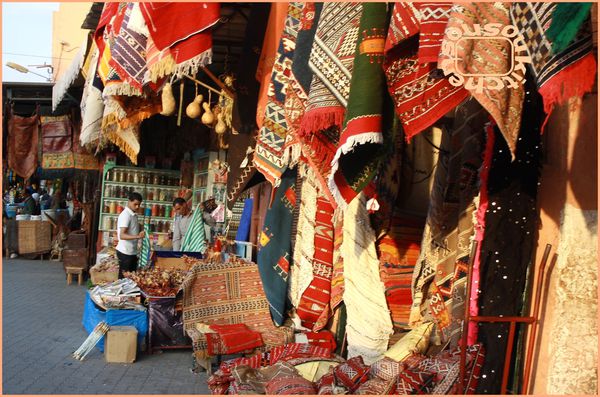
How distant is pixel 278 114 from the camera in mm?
4801

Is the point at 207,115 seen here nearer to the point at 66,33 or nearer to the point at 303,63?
the point at 303,63

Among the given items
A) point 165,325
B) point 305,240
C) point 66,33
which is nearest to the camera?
point 305,240

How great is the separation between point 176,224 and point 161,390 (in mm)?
5632

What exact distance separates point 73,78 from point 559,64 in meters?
9.09

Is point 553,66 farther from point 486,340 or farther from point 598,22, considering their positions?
point 486,340

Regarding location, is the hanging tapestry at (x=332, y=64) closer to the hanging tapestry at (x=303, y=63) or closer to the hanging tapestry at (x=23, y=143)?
the hanging tapestry at (x=303, y=63)

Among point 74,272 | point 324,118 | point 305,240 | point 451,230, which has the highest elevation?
point 324,118

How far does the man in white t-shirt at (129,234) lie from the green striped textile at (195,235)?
1050mm

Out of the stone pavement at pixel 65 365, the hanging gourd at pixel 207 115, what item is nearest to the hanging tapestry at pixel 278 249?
the stone pavement at pixel 65 365

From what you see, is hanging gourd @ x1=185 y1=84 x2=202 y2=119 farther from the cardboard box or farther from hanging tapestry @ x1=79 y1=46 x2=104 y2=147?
the cardboard box

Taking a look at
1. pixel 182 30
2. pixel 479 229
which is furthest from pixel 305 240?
pixel 479 229

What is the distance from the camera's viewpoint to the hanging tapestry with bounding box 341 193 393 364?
5219mm

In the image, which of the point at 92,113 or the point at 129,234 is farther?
the point at 129,234

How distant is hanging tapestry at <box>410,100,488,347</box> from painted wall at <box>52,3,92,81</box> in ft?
78.2
